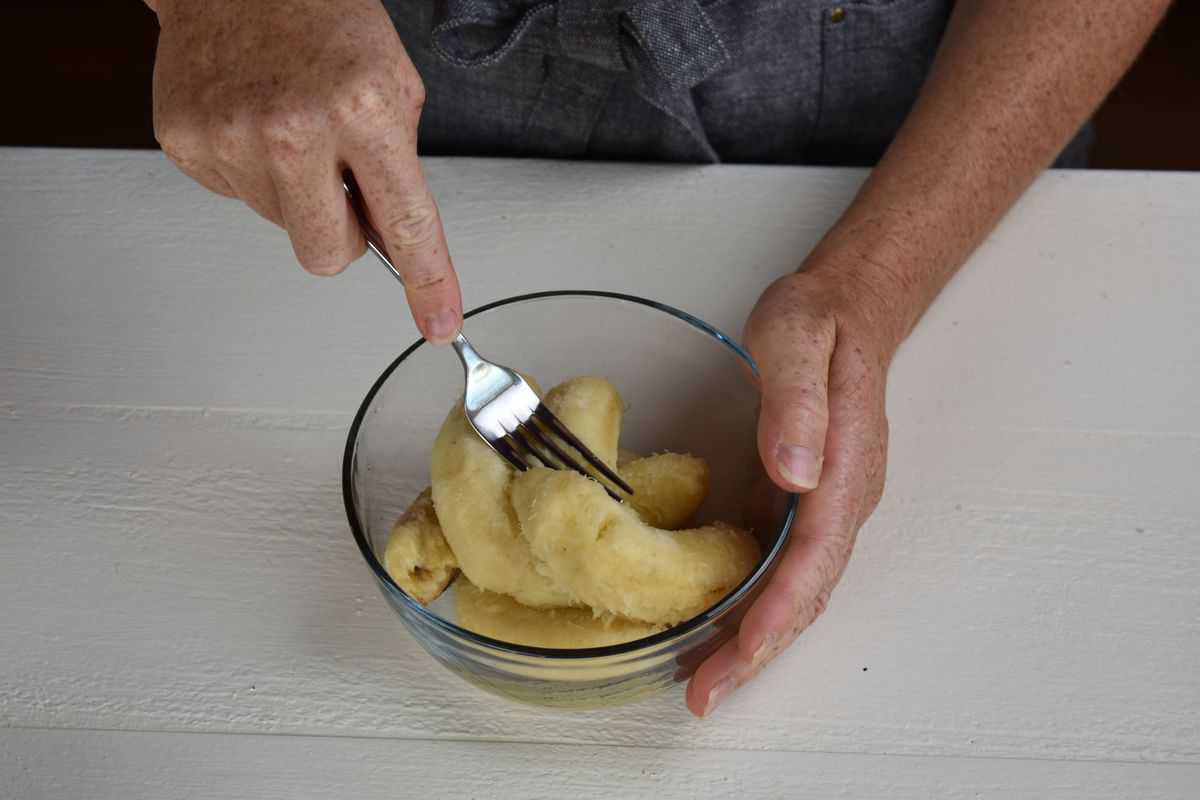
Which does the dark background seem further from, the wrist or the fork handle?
the fork handle

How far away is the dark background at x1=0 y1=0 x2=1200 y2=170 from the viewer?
65.9 inches

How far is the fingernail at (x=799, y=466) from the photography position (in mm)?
575

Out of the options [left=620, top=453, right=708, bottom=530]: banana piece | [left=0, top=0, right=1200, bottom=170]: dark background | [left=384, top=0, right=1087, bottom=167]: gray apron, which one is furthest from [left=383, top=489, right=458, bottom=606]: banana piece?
[left=0, top=0, right=1200, bottom=170]: dark background

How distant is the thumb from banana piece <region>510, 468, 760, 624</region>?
0.21ft

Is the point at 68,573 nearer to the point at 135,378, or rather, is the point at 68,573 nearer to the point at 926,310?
the point at 135,378

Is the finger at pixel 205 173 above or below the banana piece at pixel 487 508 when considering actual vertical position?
above

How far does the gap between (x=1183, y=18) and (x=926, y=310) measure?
1.37 metres

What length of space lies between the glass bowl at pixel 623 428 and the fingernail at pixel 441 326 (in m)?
0.08

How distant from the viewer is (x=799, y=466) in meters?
0.58

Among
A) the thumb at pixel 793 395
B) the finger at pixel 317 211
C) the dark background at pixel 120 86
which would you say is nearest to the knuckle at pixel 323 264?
the finger at pixel 317 211

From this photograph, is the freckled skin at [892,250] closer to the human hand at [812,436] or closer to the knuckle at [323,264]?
the human hand at [812,436]

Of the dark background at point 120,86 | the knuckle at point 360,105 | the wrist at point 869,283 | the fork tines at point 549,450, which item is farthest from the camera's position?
the dark background at point 120,86

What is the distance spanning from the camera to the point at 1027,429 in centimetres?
72

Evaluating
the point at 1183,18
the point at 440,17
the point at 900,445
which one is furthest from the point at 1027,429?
the point at 1183,18
